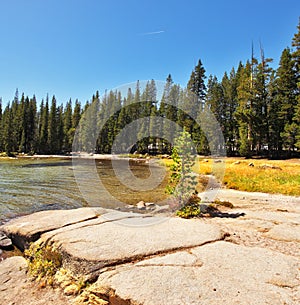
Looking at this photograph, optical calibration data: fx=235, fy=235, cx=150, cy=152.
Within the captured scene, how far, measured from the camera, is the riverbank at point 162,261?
425 cm

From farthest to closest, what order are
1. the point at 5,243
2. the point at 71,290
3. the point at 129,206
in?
the point at 129,206 → the point at 5,243 → the point at 71,290

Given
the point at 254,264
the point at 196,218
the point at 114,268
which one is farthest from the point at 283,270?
the point at 196,218

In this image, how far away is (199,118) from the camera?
5406cm

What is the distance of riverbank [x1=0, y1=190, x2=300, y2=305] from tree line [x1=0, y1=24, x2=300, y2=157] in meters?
15.9

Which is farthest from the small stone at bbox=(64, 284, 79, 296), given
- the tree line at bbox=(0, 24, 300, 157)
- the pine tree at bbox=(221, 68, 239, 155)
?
the pine tree at bbox=(221, 68, 239, 155)

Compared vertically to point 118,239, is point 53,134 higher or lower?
higher

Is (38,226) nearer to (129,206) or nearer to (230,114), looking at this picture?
(129,206)

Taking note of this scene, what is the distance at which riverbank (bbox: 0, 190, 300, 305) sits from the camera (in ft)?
13.9

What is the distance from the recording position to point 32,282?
5.89 m

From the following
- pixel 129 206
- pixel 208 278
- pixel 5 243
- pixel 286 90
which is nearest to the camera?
pixel 208 278

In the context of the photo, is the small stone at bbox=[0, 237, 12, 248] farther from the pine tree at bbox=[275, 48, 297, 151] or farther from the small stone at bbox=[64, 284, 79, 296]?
the pine tree at bbox=[275, 48, 297, 151]

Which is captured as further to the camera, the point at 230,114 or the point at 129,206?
the point at 230,114

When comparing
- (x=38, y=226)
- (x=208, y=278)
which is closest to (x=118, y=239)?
(x=208, y=278)

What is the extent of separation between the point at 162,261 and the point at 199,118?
2007 inches
